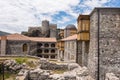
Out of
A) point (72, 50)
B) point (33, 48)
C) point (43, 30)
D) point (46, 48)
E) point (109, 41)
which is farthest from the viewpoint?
point (43, 30)

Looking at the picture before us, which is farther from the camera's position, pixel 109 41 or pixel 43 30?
pixel 43 30

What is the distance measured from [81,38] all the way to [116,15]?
4784 millimetres

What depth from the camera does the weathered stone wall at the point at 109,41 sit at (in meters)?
17.2

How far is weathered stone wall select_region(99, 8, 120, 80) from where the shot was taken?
17172mm

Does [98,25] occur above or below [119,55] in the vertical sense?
above

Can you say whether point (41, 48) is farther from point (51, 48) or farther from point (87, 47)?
point (87, 47)

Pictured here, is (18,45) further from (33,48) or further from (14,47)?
(33,48)

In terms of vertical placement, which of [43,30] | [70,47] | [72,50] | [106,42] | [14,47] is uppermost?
[43,30]

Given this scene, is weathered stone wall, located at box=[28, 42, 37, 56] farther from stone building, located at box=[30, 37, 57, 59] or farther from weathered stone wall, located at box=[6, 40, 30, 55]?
weathered stone wall, located at box=[6, 40, 30, 55]

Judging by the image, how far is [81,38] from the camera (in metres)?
20.5

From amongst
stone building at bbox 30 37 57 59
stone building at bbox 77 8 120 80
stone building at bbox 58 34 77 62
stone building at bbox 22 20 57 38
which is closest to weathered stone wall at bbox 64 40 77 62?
stone building at bbox 58 34 77 62

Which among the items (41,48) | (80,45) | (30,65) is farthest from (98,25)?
(41,48)

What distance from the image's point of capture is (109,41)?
17.3 m

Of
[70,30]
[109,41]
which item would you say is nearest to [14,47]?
[70,30]
